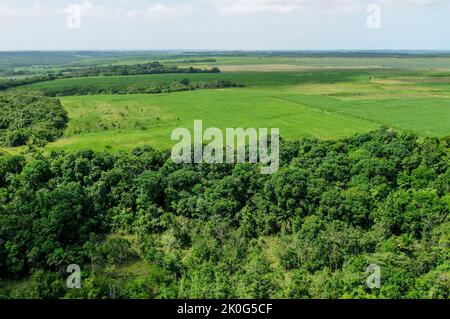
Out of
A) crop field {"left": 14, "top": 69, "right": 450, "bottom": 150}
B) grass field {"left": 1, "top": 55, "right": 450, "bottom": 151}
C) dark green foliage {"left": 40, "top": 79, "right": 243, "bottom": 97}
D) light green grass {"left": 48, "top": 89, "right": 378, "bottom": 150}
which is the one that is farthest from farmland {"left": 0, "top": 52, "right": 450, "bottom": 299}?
dark green foliage {"left": 40, "top": 79, "right": 243, "bottom": 97}

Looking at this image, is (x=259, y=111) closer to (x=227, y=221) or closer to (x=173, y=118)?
(x=173, y=118)

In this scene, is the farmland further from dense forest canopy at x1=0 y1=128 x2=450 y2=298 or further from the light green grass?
the light green grass

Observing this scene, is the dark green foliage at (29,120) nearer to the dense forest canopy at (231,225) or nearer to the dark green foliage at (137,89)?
the dense forest canopy at (231,225)

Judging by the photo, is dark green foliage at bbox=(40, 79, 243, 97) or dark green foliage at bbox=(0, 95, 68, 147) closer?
dark green foliage at bbox=(0, 95, 68, 147)

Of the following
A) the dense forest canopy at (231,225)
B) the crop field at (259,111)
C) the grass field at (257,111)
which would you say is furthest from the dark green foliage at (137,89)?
the dense forest canopy at (231,225)

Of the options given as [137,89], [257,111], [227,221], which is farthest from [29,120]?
[227,221]

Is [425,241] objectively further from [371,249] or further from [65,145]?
[65,145]

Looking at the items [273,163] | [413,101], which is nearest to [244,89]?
[413,101]
